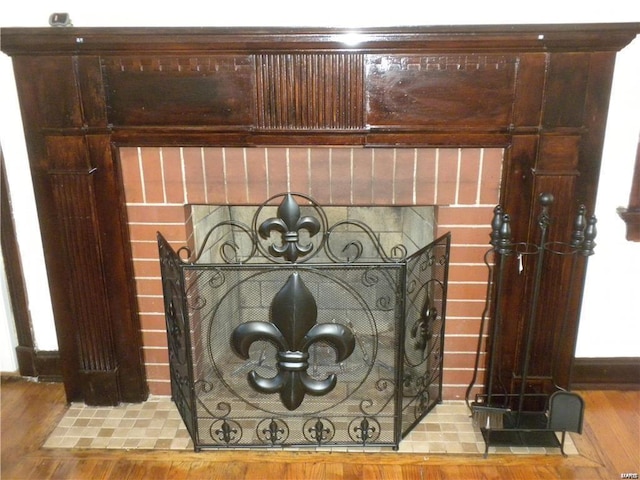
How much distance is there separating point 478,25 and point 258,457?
1503 millimetres

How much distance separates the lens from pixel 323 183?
198 centimetres

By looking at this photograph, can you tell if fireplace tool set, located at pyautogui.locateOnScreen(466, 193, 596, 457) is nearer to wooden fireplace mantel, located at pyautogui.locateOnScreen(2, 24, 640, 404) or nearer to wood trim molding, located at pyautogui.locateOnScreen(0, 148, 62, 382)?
wooden fireplace mantel, located at pyautogui.locateOnScreen(2, 24, 640, 404)

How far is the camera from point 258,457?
2.03m

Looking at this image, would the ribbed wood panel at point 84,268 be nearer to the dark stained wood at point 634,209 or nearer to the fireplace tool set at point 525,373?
the fireplace tool set at point 525,373

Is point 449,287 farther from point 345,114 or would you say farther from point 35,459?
point 35,459

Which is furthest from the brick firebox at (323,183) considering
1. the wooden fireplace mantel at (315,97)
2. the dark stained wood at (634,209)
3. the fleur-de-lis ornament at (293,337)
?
the dark stained wood at (634,209)

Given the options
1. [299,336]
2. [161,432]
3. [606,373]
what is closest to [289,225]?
[299,336]

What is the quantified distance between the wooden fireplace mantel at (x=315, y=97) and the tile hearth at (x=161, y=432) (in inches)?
21.5

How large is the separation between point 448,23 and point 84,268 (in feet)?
4.58

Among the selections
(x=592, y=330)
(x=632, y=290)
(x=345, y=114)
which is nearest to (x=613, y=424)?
(x=592, y=330)

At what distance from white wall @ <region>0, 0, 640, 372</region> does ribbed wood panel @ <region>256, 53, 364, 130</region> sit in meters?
0.12

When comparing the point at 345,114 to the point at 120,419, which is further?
the point at 120,419

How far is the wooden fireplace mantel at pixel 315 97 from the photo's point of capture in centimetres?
175

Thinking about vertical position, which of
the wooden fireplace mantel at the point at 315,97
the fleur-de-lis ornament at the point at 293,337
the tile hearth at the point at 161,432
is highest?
the wooden fireplace mantel at the point at 315,97
